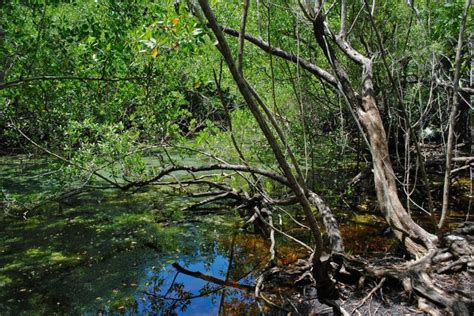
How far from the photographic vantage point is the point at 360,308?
4.34 m

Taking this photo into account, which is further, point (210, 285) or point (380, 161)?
point (380, 161)

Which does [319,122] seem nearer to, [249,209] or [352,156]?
[352,156]

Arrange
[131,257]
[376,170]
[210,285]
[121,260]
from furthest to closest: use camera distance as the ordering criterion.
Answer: [131,257]
[121,260]
[376,170]
[210,285]

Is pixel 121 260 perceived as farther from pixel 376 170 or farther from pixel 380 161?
pixel 380 161

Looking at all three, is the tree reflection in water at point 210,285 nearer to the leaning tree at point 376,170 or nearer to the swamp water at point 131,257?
the swamp water at point 131,257

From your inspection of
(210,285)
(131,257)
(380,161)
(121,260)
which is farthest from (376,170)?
(121,260)

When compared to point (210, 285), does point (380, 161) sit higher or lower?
higher

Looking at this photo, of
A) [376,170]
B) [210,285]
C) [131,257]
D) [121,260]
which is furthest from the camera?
[131,257]

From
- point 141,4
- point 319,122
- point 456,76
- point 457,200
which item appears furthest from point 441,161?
point 141,4

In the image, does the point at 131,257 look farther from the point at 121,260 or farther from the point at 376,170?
the point at 376,170

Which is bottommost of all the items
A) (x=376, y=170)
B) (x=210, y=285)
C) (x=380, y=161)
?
(x=210, y=285)

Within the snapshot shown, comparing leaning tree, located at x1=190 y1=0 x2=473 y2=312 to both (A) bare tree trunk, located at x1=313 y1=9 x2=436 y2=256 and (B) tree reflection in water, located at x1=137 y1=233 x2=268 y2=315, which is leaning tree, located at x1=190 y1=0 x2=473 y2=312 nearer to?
(A) bare tree trunk, located at x1=313 y1=9 x2=436 y2=256

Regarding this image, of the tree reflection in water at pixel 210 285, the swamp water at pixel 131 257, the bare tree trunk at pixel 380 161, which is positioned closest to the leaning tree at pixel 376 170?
the bare tree trunk at pixel 380 161

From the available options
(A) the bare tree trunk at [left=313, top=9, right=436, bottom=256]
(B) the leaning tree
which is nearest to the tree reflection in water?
(B) the leaning tree
